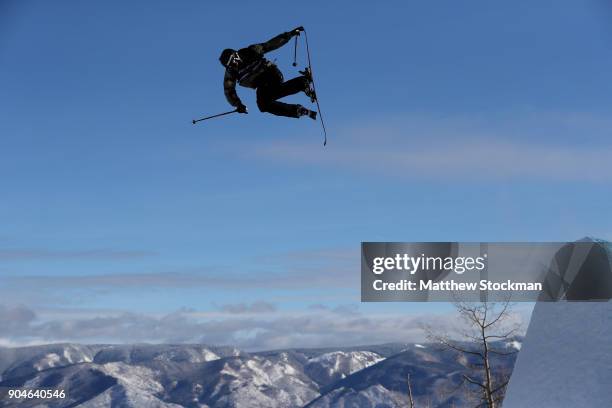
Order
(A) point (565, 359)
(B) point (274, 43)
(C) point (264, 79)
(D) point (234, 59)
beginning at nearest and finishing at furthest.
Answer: (B) point (274, 43) → (D) point (234, 59) → (C) point (264, 79) → (A) point (565, 359)

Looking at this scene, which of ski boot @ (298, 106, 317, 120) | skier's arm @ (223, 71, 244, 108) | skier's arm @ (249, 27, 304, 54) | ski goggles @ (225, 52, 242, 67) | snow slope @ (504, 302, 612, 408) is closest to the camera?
skier's arm @ (249, 27, 304, 54)

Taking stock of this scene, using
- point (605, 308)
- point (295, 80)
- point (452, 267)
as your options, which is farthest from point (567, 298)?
point (295, 80)

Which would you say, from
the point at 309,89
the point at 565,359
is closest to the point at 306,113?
the point at 309,89

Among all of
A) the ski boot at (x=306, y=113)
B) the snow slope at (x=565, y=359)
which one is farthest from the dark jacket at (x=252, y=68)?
the snow slope at (x=565, y=359)

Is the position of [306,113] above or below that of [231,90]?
below

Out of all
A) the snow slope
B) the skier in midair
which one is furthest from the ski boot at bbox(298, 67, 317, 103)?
the snow slope

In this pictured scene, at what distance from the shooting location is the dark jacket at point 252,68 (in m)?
14.3

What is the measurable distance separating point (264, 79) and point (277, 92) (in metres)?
0.37

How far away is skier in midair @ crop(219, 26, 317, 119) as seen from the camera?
47.1 ft

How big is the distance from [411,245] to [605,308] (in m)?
10.7

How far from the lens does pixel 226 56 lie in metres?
14.5

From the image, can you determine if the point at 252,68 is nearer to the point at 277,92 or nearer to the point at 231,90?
the point at 231,90

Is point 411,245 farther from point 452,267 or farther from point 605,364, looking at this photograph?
point 605,364

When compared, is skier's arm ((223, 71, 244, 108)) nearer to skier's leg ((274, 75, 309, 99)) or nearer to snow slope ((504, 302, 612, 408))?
skier's leg ((274, 75, 309, 99))
